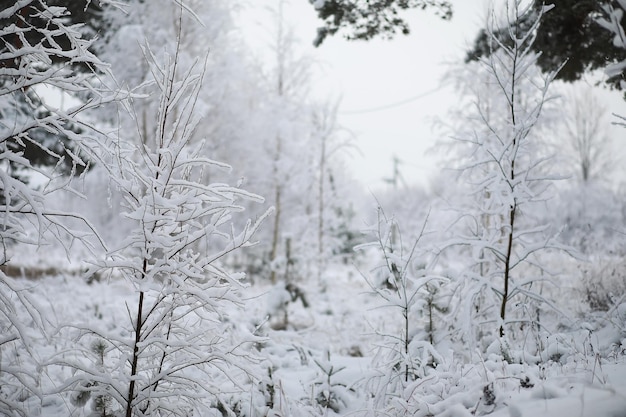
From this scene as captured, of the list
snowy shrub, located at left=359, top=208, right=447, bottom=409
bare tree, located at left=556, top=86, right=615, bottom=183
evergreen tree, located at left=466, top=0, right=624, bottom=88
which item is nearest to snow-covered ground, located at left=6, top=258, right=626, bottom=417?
snowy shrub, located at left=359, top=208, right=447, bottom=409

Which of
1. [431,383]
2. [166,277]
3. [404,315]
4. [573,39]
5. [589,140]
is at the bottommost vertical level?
[431,383]

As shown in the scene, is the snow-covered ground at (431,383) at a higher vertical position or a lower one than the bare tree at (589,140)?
lower

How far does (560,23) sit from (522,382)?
4.98 m

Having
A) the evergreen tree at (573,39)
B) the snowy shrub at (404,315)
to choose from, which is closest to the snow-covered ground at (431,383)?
the snowy shrub at (404,315)

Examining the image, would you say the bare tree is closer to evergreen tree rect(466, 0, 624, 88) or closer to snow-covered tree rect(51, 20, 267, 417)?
evergreen tree rect(466, 0, 624, 88)

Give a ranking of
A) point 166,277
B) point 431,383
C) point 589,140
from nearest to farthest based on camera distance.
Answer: point 166,277
point 431,383
point 589,140

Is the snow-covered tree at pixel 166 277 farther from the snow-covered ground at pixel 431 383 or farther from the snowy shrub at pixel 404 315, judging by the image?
the snowy shrub at pixel 404 315

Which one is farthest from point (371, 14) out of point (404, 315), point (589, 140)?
point (589, 140)

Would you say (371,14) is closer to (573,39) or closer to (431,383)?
(573,39)

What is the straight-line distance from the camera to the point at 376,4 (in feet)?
15.7

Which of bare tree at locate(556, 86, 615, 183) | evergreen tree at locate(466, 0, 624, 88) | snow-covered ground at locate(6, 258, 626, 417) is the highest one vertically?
bare tree at locate(556, 86, 615, 183)

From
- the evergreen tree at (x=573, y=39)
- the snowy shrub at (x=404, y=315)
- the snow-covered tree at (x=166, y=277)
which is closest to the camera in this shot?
the snow-covered tree at (x=166, y=277)

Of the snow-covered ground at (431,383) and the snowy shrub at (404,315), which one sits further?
the snowy shrub at (404,315)

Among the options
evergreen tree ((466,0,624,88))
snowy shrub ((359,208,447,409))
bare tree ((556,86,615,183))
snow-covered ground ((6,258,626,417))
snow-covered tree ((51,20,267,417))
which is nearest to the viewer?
snow-covered ground ((6,258,626,417))
